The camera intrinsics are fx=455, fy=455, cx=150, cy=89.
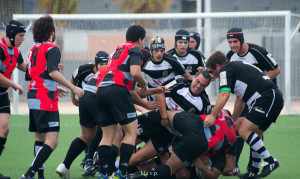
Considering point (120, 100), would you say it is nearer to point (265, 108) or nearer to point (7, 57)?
point (7, 57)

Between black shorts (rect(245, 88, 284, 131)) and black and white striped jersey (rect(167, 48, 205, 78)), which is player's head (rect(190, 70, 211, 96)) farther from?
black and white striped jersey (rect(167, 48, 205, 78))

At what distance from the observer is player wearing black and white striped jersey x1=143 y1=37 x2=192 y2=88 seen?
7324 millimetres

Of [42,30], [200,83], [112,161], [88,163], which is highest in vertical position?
[42,30]

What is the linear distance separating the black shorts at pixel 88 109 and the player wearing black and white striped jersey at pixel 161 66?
6.43 ft

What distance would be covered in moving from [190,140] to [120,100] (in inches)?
37.6

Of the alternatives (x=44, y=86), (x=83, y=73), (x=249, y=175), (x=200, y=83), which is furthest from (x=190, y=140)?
(x=83, y=73)

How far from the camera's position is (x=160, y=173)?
5.37m

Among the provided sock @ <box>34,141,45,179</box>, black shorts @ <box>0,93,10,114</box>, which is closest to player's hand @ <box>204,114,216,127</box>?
sock @ <box>34,141,45,179</box>

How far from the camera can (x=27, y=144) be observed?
28.7ft

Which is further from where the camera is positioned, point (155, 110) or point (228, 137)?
point (155, 110)

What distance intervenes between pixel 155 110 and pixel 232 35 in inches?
72.9

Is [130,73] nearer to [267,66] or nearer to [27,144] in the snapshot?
[267,66]

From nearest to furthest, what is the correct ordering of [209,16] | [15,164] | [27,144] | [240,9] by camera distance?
1. [15,164]
2. [27,144]
3. [209,16]
4. [240,9]

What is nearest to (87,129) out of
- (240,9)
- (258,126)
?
(258,126)
